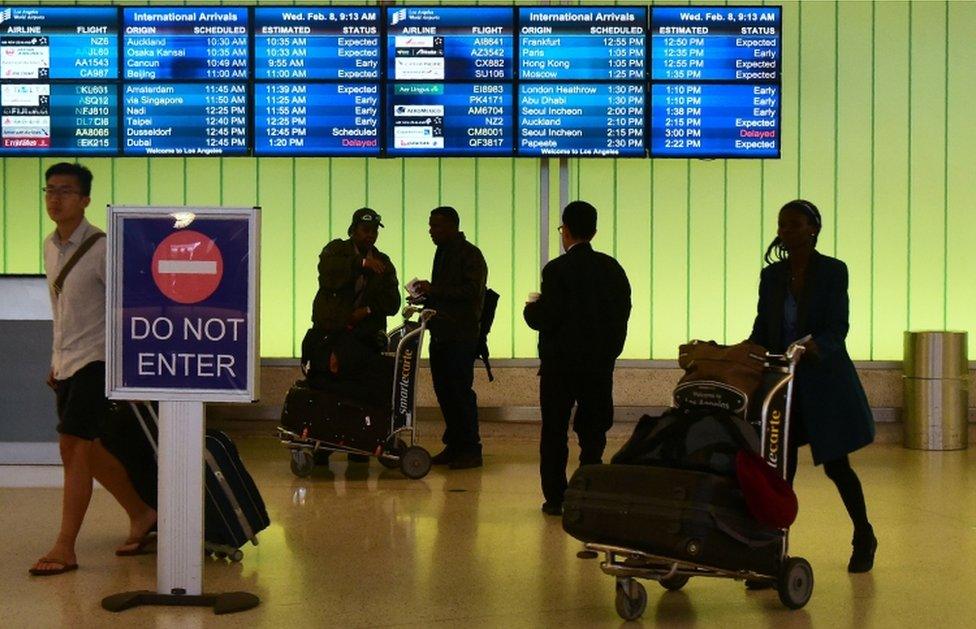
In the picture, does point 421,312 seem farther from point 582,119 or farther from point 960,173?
point 960,173

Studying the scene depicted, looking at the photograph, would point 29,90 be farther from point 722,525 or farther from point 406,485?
point 722,525

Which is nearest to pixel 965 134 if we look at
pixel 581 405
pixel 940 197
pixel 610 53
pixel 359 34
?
pixel 940 197

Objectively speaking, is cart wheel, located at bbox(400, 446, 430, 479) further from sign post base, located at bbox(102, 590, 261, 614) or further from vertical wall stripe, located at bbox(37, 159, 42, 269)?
vertical wall stripe, located at bbox(37, 159, 42, 269)

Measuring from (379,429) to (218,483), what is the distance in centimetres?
239

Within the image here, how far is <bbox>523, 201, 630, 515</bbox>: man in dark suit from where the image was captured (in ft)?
21.4

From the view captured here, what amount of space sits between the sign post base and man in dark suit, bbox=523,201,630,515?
6.89 ft

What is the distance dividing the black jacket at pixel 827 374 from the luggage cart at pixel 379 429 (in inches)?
126

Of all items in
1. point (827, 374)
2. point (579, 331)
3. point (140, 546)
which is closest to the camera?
point (827, 374)

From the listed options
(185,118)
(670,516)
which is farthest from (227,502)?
(185,118)

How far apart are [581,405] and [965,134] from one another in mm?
4835

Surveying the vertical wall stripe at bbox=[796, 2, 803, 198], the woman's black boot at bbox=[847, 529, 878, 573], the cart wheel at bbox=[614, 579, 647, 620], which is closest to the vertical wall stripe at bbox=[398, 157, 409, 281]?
the vertical wall stripe at bbox=[796, 2, 803, 198]

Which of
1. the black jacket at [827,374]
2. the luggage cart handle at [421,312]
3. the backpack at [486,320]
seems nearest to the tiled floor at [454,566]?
the black jacket at [827,374]

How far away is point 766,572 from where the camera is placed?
4875 mm

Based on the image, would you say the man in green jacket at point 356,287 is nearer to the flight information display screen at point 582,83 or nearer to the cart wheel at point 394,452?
the cart wheel at point 394,452
